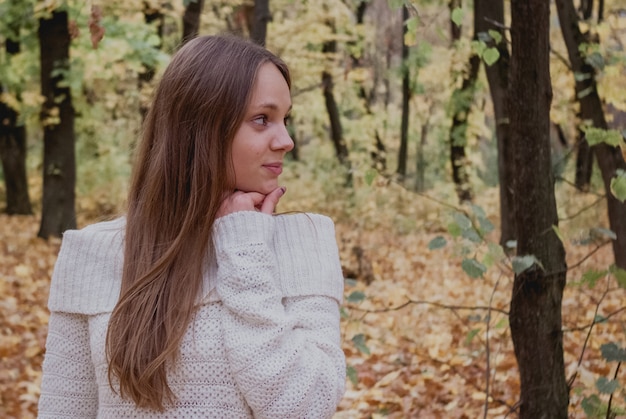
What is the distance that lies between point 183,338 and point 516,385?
399 centimetres

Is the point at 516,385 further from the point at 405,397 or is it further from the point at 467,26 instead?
the point at 467,26

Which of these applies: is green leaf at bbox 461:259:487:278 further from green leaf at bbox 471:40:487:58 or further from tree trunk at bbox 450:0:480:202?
tree trunk at bbox 450:0:480:202

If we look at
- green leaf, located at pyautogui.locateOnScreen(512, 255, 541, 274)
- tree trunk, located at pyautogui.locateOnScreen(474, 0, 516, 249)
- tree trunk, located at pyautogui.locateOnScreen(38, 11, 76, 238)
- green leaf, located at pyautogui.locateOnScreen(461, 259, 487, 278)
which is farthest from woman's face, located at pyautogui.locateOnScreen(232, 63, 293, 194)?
tree trunk, located at pyautogui.locateOnScreen(38, 11, 76, 238)

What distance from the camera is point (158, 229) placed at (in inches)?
75.3

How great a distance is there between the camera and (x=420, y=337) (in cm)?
736

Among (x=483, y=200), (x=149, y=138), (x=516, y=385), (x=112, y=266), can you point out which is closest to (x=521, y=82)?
(x=149, y=138)

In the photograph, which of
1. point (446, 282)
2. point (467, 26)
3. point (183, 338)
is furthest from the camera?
point (467, 26)

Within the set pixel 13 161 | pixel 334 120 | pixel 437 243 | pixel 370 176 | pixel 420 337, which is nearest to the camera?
pixel 437 243

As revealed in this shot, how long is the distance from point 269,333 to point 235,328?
0.10 meters

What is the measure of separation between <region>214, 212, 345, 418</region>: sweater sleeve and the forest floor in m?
1.51

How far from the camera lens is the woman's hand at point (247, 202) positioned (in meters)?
1.89

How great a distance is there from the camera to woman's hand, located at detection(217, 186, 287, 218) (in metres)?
1.89

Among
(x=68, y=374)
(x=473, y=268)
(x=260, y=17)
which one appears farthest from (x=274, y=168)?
(x=260, y=17)

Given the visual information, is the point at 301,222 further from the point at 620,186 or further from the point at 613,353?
the point at 613,353
